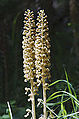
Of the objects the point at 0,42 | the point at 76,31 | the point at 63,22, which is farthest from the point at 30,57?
the point at 63,22

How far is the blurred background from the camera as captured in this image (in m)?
2.41

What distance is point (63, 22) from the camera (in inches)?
219

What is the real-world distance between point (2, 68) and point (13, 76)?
0.86ft

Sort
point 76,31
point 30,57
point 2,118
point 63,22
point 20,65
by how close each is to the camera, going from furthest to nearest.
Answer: point 63,22 → point 76,31 → point 20,65 → point 2,118 → point 30,57

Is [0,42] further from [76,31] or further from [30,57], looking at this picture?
[30,57]

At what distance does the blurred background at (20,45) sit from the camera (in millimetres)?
2414

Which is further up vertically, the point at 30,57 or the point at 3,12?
the point at 3,12

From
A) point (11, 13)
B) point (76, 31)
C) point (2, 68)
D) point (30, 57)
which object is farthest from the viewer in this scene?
point (11, 13)

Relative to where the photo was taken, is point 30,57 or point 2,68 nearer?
point 30,57

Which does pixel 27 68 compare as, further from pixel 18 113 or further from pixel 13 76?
pixel 13 76

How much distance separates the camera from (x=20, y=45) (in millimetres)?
2203

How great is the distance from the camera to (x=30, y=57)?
1.27m

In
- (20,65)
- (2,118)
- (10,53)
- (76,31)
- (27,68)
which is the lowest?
(2,118)

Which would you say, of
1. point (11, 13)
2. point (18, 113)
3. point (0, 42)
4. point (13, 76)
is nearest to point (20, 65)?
point (18, 113)
